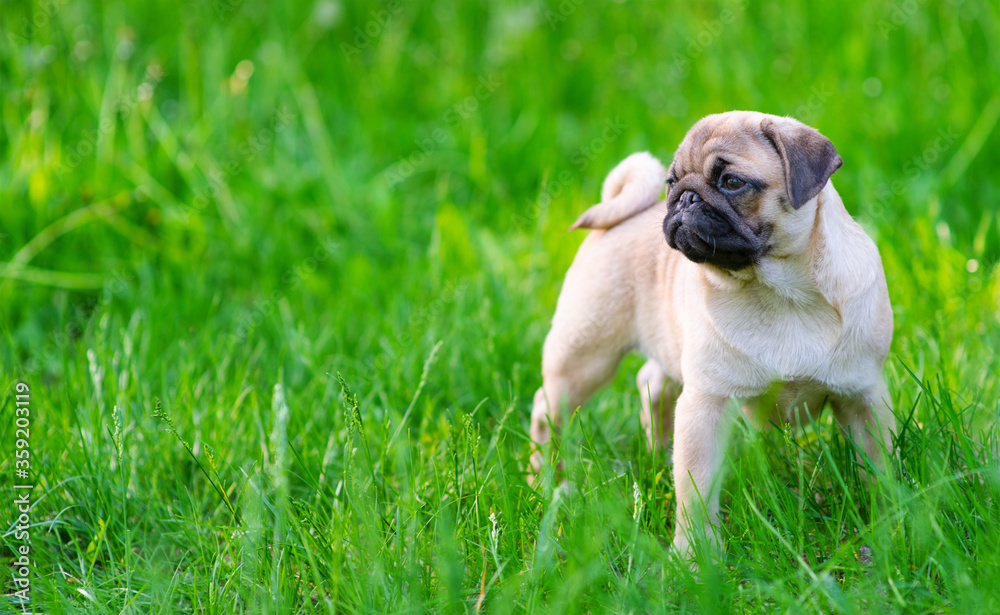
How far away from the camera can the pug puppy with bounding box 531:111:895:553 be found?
113 inches

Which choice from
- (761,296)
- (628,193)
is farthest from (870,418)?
(628,193)

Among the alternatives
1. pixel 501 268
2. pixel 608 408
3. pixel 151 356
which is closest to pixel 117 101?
pixel 151 356

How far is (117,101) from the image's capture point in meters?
6.46

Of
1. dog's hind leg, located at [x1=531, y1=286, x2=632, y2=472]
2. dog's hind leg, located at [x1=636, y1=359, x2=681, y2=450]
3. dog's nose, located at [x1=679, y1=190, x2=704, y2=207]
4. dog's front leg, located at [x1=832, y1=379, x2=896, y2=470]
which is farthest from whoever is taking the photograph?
dog's hind leg, located at [x1=636, y1=359, x2=681, y2=450]

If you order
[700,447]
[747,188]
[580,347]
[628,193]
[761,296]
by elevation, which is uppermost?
[747,188]

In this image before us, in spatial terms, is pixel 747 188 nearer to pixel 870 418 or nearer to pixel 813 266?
pixel 813 266

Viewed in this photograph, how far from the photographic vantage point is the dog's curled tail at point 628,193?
3.79 metres

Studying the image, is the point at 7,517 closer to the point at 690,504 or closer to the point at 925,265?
the point at 690,504

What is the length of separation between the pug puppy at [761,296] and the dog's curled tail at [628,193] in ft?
1.35

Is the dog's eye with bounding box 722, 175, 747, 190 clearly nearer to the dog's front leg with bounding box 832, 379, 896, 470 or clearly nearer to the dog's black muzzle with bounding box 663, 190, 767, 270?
the dog's black muzzle with bounding box 663, 190, 767, 270

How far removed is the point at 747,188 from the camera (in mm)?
2873

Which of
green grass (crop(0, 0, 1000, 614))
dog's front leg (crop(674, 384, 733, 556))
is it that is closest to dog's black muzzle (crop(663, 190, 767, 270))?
dog's front leg (crop(674, 384, 733, 556))

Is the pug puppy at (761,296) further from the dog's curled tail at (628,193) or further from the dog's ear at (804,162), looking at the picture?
the dog's curled tail at (628,193)

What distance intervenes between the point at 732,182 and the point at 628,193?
0.95 metres
